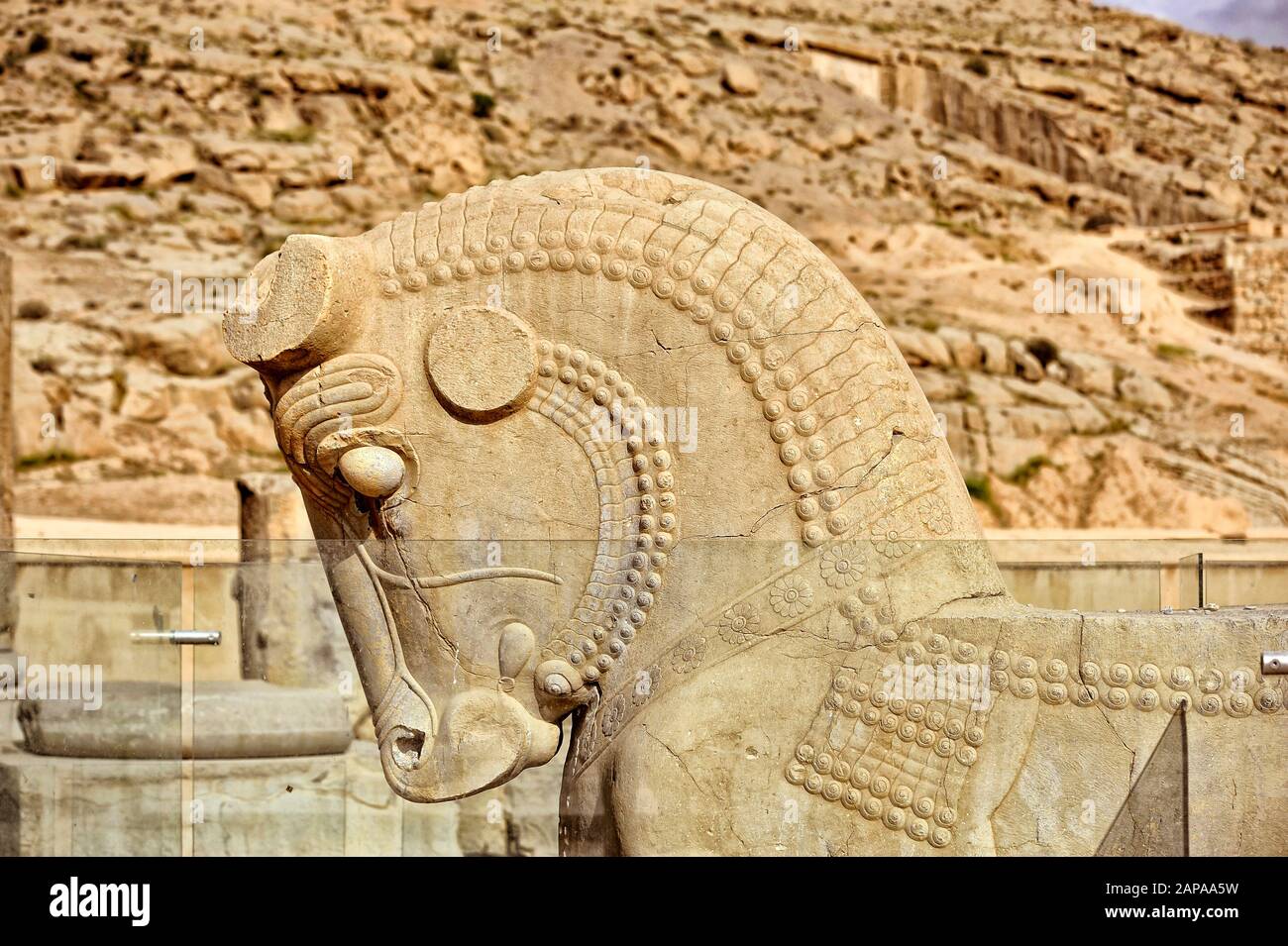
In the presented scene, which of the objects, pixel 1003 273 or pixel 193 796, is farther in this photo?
pixel 1003 273

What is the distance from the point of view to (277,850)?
3.71 meters

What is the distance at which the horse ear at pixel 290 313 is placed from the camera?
Answer: 326 cm

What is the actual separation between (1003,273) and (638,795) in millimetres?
29349

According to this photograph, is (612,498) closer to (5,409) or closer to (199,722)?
(199,722)

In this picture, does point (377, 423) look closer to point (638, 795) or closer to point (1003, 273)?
point (638, 795)

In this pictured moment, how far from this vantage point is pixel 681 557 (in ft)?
10.7

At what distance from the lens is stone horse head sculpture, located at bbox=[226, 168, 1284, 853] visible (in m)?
3.14

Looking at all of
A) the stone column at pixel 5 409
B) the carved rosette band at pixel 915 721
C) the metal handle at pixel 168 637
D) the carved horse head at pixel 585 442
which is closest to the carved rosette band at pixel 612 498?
the carved horse head at pixel 585 442

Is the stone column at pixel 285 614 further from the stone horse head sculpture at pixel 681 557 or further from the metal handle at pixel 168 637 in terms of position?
the stone horse head sculpture at pixel 681 557

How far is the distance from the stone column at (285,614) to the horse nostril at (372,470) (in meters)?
0.25

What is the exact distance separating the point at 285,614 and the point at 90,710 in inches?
23.4
